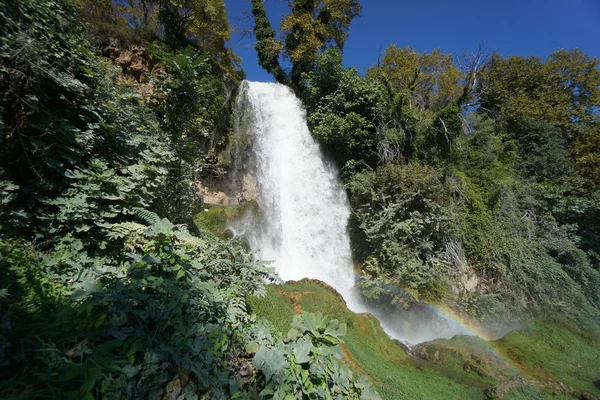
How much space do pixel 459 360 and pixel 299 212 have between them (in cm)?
722

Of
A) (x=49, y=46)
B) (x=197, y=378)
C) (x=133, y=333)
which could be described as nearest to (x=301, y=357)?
(x=197, y=378)

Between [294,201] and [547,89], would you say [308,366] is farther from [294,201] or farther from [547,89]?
[547,89]

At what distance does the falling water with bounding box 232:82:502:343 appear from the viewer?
980cm

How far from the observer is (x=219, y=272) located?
3168mm

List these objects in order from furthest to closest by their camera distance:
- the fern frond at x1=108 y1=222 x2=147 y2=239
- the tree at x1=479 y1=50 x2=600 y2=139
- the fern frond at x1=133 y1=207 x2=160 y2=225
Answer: the tree at x1=479 y1=50 x2=600 y2=139 → the fern frond at x1=133 y1=207 x2=160 y2=225 → the fern frond at x1=108 y1=222 x2=147 y2=239

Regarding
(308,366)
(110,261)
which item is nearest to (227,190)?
(110,261)

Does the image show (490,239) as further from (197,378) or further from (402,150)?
(197,378)

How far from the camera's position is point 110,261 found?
107 inches

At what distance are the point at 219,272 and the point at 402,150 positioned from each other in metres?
10.9

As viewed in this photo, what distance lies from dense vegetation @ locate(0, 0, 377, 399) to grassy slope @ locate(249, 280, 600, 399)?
8.84 ft

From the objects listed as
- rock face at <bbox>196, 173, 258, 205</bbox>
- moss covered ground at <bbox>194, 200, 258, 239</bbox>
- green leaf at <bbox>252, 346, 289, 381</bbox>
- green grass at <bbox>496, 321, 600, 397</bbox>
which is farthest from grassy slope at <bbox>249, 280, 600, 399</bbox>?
rock face at <bbox>196, 173, 258, 205</bbox>

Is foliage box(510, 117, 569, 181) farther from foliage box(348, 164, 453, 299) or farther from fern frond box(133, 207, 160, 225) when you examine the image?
fern frond box(133, 207, 160, 225)

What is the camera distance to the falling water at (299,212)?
32.1 feet

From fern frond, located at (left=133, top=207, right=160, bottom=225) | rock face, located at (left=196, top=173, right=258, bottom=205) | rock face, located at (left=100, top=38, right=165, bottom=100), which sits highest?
rock face, located at (left=100, top=38, right=165, bottom=100)
